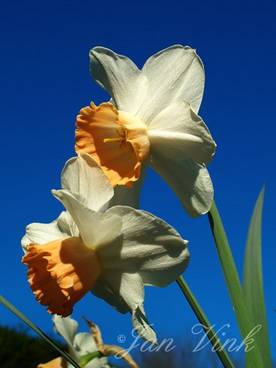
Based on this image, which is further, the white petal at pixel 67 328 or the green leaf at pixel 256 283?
the white petal at pixel 67 328

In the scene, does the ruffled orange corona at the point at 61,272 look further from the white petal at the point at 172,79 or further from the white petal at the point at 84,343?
the white petal at the point at 84,343

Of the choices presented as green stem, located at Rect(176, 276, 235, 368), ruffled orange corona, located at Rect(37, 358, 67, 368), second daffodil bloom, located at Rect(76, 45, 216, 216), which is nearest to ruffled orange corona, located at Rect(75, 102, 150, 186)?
second daffodil bloom, located at Rect(76, 45, 216, 216)

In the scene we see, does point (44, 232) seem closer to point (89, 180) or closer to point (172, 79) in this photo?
point (89, 180)

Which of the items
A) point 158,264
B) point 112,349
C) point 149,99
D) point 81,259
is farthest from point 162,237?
point 112,349

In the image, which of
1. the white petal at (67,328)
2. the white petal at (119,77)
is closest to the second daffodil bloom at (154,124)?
the white petal at (119,77)

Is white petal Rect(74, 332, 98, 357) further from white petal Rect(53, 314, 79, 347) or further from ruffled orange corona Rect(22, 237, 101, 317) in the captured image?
ruffled orange corona Rect(22, 237, 101, 317)

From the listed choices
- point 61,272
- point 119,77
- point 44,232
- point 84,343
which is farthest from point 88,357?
point 119,77

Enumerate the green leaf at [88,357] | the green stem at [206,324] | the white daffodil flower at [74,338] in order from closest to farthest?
the green stem at [206,324] → the green leaf at [88,357] → the white daffodil flower at [74,338]
